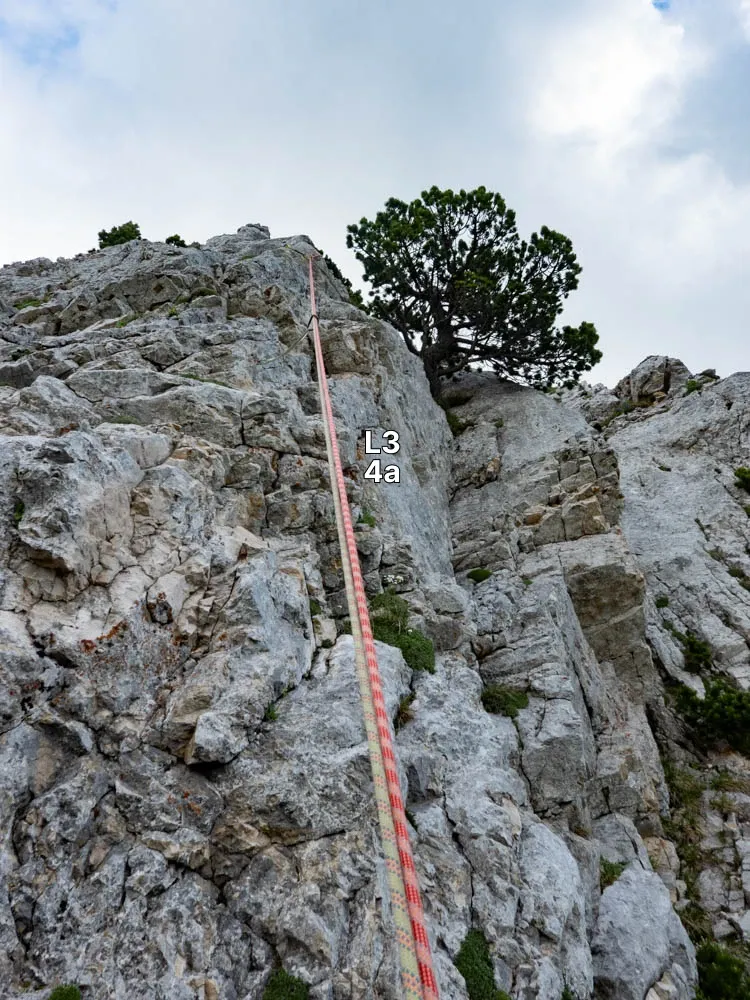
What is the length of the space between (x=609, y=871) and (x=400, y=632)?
513cm

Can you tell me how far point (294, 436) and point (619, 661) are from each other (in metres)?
10.2

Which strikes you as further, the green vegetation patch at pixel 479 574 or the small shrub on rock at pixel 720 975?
the green vegetation patch at pixel 479 574

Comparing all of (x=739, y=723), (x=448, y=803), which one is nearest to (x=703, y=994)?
(x=448, y=803)

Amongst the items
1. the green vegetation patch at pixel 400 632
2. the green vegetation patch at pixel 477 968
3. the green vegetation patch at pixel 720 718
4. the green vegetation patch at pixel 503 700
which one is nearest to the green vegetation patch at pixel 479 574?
the green vegetation patch at pixel 503 700

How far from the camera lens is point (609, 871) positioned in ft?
33.1

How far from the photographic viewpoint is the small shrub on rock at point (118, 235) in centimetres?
2803

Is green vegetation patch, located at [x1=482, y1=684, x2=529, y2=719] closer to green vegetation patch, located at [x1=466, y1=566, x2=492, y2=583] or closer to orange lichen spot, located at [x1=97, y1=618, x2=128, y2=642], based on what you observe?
green vegetation patch, located at [x1=466, y1=566, x2=492, y2=583]

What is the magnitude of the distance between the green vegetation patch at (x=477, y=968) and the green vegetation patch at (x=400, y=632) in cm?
418

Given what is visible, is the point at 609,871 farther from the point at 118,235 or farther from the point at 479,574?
the point at 118,235

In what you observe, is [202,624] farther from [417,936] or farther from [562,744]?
[562,744]

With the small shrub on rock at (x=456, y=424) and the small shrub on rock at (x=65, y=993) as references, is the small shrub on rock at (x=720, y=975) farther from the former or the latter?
the small shrub on rock at (x=456, y=424)

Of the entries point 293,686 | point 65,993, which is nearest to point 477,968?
point 293,686

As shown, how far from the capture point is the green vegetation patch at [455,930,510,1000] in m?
6.38

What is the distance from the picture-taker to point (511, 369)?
28750mm
